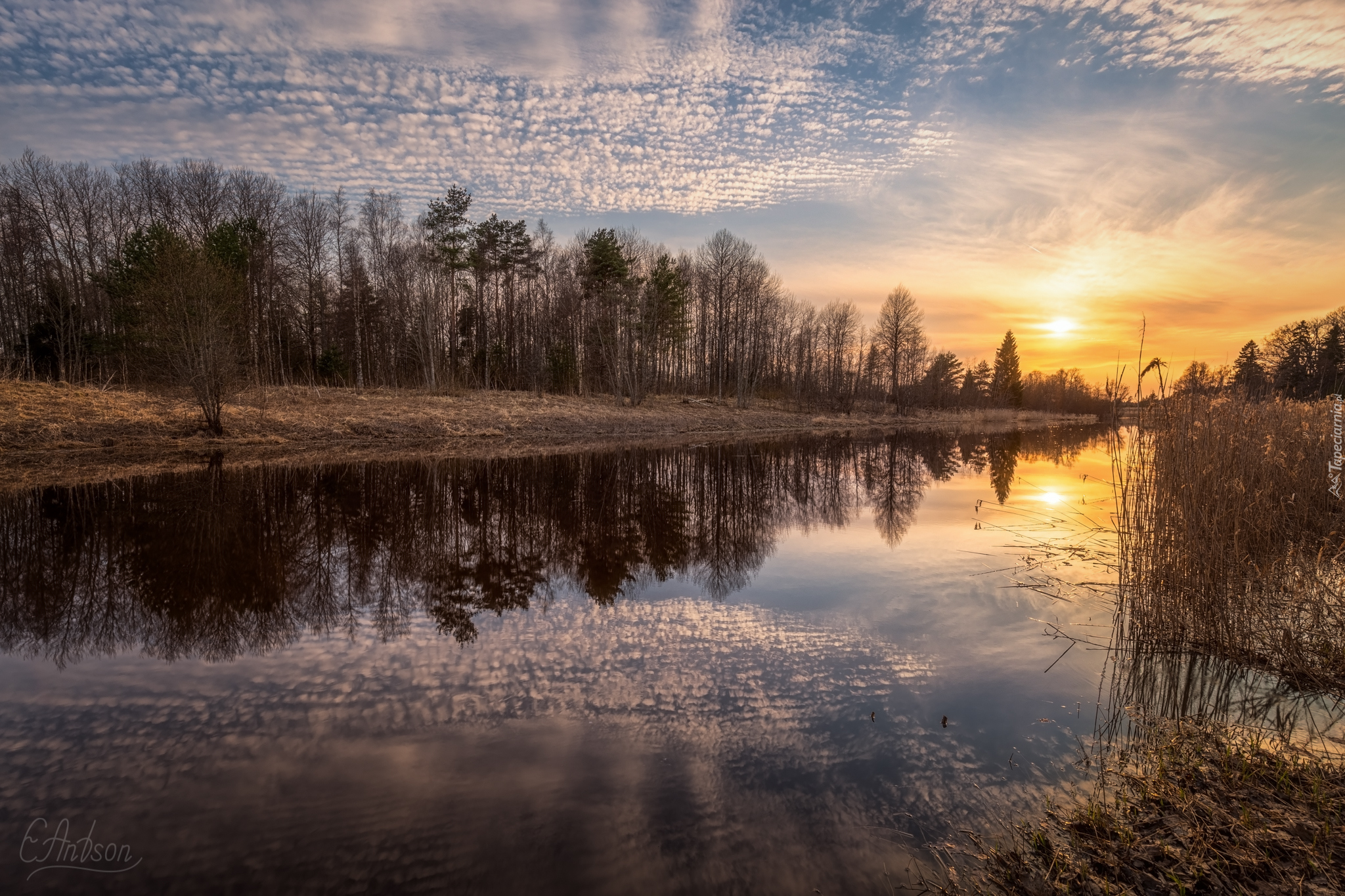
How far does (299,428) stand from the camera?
24.7 meters

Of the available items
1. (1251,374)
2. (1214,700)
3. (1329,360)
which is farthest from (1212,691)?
(1329,360)

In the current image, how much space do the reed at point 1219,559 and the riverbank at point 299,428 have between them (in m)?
20.1

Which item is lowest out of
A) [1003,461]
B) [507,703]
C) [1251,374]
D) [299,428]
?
[507,703]

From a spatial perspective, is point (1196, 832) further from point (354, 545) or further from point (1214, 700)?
point (354, 545)

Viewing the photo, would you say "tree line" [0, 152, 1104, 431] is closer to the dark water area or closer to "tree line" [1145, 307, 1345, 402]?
"tree line" [1145, 307, 1345, 402]

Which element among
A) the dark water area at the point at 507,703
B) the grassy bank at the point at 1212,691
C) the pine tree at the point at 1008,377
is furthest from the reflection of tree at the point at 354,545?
the pine tree at the point at 1008,377

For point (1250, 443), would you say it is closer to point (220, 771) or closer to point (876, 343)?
point (220, 771)

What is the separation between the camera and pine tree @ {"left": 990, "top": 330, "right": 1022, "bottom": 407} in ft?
259

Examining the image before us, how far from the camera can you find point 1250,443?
6.32 metres

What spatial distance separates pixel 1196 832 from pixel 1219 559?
3664 mm

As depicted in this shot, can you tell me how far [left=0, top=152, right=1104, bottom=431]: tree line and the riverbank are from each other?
1.53 meters

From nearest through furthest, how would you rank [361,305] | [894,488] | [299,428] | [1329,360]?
[1329,360] → [894,488] → [299,428] → [361,305]

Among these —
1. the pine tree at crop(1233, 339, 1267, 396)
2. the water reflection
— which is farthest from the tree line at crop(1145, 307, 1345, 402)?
the water reflection

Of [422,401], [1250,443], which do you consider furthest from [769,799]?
[422,401]
